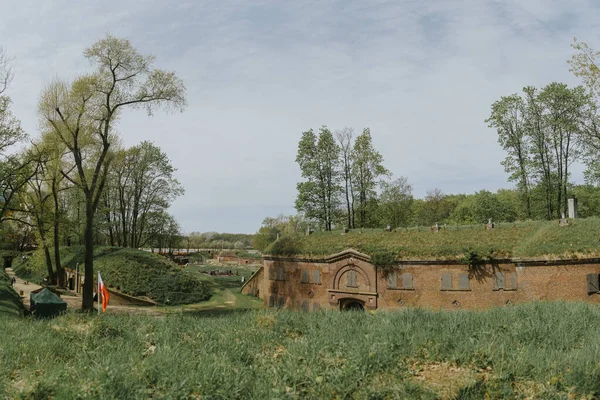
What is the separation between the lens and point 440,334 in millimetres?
9945

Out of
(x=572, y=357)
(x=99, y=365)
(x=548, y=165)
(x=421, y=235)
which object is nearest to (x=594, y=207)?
(x=548, y=165)

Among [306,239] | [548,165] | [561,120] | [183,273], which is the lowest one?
[183,273]

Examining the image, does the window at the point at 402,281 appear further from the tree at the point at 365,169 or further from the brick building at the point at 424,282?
the tree at the point at 365,169

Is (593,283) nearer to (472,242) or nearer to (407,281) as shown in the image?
(472,242)

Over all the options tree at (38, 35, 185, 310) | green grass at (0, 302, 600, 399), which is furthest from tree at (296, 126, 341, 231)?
green grass at (0, 302, 600, 399)

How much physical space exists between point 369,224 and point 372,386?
39.6 meters

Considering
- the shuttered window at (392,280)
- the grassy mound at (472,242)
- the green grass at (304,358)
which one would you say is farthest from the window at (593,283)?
the green grass at (304,358)

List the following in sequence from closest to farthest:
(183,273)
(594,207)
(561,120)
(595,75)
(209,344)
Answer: (209,344) < (595,75) < (561,120) < (183,273) < (594,207)

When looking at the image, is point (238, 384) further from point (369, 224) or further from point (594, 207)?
point (594, 207)

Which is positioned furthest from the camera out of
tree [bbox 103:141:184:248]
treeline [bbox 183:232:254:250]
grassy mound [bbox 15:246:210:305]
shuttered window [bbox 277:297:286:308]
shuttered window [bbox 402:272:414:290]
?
treeline [bbox 183:232:254:250]

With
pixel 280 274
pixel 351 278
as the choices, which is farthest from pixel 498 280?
pixel 280 274

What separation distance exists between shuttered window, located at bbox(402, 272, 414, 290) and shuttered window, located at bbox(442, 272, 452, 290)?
7.25ft

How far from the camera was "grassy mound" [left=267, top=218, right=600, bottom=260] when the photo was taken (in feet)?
83.9

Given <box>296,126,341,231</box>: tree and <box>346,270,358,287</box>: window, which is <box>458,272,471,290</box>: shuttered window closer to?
<box>346,270,358,287</box>: window
